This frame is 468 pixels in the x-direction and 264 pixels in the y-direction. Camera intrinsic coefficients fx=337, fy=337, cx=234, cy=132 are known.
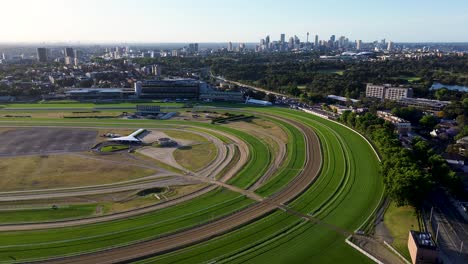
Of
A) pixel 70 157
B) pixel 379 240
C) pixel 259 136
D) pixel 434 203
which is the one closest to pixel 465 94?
pixel 259 136

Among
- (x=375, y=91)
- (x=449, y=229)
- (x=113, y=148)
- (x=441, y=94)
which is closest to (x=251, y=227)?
(x=449, y=229)

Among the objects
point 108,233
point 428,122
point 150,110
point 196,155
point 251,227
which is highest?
point 428,122

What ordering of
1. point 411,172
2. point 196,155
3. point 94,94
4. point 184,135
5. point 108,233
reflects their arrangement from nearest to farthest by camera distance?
point 108,233, point 411,172, point 196,155, point 184,135, point 94,94

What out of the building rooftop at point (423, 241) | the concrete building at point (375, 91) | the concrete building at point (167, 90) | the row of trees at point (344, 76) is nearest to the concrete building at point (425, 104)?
the concrete building at point (375, 91)

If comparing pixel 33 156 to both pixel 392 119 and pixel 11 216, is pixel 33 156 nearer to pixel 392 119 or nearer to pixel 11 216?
pixel 11 216

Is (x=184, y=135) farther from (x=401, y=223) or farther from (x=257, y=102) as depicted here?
(x=401, y=223)

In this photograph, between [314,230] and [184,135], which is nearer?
[314,230]

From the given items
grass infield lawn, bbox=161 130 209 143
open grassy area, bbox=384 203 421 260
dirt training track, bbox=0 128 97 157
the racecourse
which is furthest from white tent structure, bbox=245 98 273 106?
open grassy area, bbox=384 203 421 260
